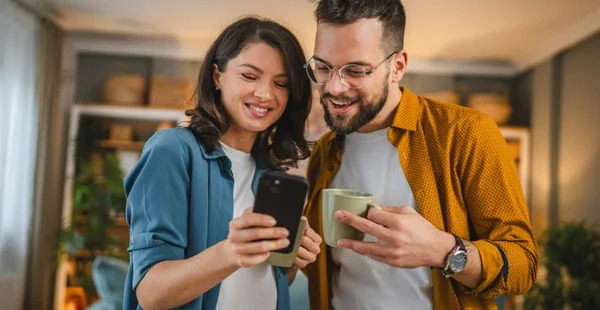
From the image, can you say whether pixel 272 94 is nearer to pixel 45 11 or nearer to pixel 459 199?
pixel 459 199

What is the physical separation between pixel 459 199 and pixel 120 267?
292cm

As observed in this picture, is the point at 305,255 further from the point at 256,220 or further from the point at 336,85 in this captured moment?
the point at 336,85

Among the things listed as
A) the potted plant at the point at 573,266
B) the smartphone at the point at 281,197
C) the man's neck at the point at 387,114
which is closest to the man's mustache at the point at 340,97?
the man's neck at the point at 387,114

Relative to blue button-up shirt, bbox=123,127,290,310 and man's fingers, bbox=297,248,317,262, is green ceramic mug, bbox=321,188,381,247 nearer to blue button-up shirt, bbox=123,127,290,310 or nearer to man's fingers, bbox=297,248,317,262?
man's fingers, bbox=297,248,317,262

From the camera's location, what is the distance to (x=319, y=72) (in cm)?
131

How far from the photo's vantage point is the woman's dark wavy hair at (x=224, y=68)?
1.20 metres

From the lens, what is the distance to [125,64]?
6.01 m

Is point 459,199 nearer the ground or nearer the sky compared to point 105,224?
nearer the sky

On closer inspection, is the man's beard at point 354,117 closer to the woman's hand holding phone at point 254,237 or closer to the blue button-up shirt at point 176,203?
the blue button-up shirt at point 176,203

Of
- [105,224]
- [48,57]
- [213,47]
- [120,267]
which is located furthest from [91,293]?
[213,47]

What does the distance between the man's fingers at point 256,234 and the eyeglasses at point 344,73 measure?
533mm

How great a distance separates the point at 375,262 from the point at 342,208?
1.19 feet

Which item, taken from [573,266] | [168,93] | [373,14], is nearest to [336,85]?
[373,14]

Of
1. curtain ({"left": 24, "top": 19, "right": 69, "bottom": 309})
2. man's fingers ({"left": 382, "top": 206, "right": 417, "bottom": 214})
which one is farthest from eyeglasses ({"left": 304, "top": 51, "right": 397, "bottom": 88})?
curtain ({"left": 24, "top": 19, "right": 69, "bottom": 309})
